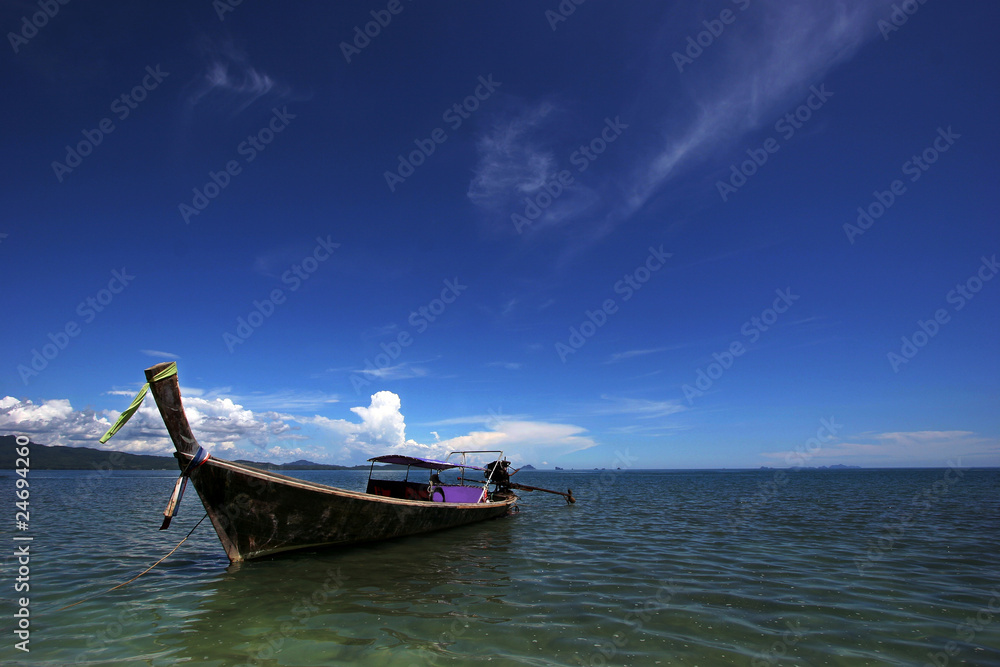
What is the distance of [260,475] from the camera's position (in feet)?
36.4

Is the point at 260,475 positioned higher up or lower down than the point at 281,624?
higher up

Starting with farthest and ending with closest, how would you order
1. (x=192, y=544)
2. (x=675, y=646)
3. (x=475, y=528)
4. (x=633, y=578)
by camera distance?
(x=475, y=528)
(x=192, y=544)
(x=633, y=578)
(x=675, y=646)

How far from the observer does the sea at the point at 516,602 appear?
6379 mm

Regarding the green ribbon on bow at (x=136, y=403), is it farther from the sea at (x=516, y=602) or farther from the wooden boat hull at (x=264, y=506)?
the sea at (x=516, y=602)

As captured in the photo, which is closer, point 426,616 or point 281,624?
point 281,624

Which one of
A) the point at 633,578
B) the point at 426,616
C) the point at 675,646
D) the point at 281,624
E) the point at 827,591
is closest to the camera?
the point at 675,646

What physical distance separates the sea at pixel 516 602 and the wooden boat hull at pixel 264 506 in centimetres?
53

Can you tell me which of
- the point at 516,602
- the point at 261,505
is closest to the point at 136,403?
the point at 261,505

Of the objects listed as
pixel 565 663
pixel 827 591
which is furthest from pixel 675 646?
pixel 827 591

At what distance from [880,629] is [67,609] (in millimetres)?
14292

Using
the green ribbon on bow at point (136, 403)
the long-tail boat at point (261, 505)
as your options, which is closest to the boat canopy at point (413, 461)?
the long-tail boat at point (261, 505)

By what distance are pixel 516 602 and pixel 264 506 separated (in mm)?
6843

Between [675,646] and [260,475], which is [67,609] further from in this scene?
[675,646]

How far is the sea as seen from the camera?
638cm
